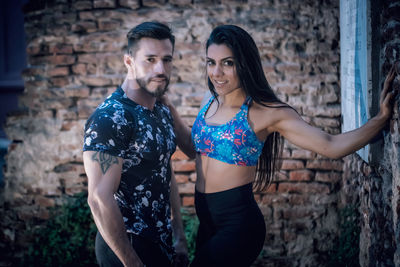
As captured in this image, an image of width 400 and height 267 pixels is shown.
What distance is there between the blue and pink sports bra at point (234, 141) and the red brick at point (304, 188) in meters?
1.37

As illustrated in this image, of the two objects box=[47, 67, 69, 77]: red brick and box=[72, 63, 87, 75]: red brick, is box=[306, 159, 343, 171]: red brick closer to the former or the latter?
box=[72, 63, 87, 75]: red brick

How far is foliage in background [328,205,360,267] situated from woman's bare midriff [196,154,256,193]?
150 centimetres

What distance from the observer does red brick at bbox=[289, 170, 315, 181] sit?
3273mm

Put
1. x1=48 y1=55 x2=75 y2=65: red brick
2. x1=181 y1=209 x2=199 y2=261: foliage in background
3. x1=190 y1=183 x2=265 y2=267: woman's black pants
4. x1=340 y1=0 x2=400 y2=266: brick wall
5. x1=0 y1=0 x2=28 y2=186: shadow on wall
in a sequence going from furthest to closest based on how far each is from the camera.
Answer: x1=0 y1=0 x2=28 y2=186: shadow on wall < x1=48 y1=55 x2=75 y2=65: red brick < x1=181 y1=209 x2=199 y2=261: foliage in background < x1=190 y1=183 x2=265 y2=267: woman's black pants < x1=340 y1=0 x2=400 y2=266: brick wall

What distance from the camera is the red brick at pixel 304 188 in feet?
10.7

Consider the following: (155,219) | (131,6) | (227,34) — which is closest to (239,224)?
(155,219)

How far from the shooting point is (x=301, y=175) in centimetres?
328

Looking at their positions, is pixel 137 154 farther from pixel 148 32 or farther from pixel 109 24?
pixel 109 24

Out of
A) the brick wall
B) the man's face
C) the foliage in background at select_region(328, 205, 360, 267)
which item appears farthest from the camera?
the foliage in background at select_region(328, 205, 360, 267)

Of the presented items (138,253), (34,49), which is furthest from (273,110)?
(34,49)

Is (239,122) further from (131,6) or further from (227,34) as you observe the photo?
(131,6)

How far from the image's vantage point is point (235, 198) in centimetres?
202

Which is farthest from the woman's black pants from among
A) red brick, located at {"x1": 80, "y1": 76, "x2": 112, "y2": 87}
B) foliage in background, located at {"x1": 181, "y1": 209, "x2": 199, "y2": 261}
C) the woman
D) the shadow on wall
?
the shadow on wall

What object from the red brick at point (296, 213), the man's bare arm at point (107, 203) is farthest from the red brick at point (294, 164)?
the man's bare arm at point (107, 203)
